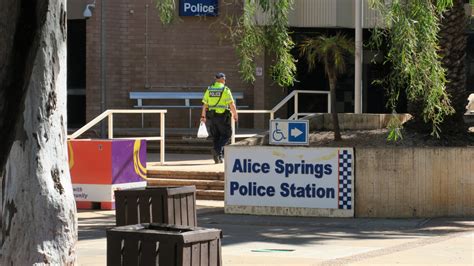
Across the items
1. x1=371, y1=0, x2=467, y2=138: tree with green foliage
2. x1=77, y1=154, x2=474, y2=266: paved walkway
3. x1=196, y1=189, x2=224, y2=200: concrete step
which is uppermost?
x1=371, y1=0, x2=467, y2=138: tree with green foliage

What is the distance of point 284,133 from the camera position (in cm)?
1368

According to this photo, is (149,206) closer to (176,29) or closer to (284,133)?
(284,133)

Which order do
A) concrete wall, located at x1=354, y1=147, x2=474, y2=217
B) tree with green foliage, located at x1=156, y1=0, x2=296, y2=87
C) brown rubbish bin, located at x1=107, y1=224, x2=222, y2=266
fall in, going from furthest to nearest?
concrete wall, located at x1=354, y1=147, x2=474, y2=217, tree with green foliage, located at x1=156, y1=0, x2=296, y2=87, brown rubbish bin, located at x1=107, y1=224, x2=222, y2=266

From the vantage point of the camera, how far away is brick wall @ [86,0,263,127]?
989 inches

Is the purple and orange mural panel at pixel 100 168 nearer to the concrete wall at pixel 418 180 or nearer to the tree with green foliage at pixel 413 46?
the concrete wall at pixel 418 180

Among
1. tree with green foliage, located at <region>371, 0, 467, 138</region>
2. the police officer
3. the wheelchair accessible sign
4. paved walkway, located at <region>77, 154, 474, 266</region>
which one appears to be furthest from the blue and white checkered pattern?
the police officer

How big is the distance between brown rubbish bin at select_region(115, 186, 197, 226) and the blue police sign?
54.7 ft

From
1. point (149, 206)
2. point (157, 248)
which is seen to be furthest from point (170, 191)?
point (157, 248)

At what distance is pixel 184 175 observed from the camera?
52.3 feet

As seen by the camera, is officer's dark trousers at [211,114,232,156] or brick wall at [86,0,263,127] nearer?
officer's dark trousers at [211,114,232,156]

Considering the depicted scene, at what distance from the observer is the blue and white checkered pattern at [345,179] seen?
13.1m

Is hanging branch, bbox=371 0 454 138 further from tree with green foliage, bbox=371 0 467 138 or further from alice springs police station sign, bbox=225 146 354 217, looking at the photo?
alice springs police station sign, bbox=225 146 354 217

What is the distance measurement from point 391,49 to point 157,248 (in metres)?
5.58

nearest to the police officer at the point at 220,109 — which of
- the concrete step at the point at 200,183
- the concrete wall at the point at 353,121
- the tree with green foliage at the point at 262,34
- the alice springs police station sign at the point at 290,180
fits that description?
the concrete wall at the point at 353,121
